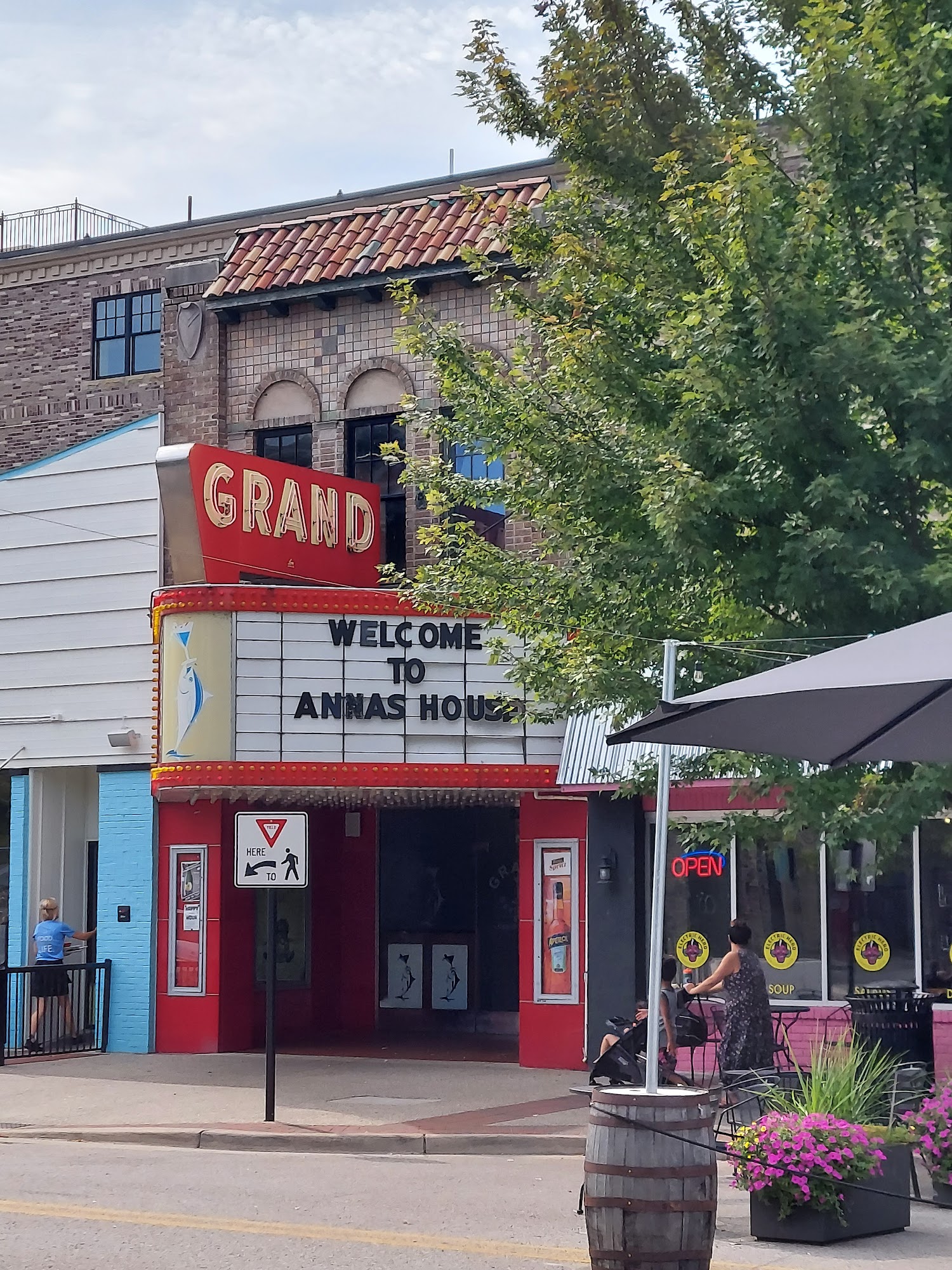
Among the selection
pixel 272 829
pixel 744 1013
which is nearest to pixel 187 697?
pixel 272 829

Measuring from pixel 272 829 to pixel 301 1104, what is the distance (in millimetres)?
2642

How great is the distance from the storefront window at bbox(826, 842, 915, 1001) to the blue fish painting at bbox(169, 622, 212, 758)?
6.56 m

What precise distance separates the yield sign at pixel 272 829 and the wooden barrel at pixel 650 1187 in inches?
291

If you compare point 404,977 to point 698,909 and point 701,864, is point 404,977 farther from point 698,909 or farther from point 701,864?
point 701,864

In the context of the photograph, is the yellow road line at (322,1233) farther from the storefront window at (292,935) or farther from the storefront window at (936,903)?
the storefront window at (292,935)

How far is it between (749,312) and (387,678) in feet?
26.4

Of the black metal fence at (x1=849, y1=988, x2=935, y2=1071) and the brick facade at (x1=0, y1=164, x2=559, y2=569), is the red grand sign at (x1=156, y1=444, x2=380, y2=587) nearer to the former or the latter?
the brick facade at (x1=0, y1=164, x2=559, y2=569)

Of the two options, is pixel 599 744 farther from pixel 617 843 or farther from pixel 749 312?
pixel 749 312

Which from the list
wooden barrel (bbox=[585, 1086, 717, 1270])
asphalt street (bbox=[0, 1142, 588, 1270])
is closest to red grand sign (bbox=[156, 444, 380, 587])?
asphalt street (bbox=[0, 1142, 588, 1270])

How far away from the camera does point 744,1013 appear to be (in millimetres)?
13289

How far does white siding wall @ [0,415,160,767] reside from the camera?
2097cm

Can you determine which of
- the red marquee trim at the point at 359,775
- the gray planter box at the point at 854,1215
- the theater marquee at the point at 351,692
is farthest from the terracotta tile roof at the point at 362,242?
the gray planter box at the point at 854,1215

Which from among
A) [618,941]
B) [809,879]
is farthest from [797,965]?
[618,941]

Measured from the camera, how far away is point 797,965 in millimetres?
16781
